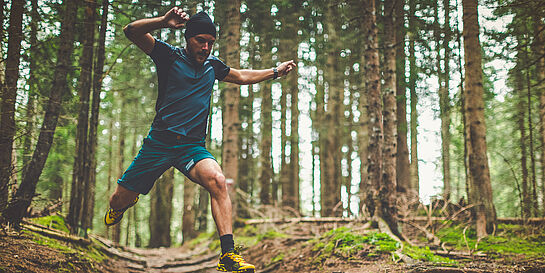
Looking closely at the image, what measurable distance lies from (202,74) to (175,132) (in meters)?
0.79

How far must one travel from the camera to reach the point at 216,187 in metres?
4.20

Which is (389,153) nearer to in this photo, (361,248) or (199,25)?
(361,248)

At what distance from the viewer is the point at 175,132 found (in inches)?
172

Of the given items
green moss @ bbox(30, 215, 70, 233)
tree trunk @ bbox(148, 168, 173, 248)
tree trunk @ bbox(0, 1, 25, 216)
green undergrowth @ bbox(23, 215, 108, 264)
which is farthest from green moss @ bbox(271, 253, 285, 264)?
tree trunk @ bbox(148, 168, 173, 248)

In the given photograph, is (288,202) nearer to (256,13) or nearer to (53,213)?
(256,13)

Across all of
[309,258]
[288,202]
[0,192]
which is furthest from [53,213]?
[288,202]

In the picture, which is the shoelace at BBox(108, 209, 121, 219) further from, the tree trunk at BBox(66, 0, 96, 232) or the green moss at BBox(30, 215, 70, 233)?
the green moss at BBox(30, 215, 70, 233)

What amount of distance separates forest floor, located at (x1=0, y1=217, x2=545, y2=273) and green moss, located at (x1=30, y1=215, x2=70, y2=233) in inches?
5.9

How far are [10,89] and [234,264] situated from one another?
4.83 m

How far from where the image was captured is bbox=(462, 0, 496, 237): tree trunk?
336 inches

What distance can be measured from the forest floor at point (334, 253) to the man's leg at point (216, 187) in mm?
2243

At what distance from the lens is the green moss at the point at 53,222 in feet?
24.7

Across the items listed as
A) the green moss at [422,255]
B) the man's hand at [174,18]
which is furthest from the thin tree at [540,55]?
the man's hand at [174,18]

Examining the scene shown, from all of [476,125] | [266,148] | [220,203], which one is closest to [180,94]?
[220,203]
